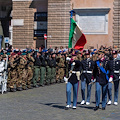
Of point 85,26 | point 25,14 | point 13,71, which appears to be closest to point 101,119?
point 13,71

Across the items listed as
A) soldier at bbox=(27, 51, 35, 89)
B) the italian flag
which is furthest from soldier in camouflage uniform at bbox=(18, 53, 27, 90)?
the italian flag

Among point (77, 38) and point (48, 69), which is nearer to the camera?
point (77, 38)

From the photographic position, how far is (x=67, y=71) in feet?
45.7

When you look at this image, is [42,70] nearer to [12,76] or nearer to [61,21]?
[12,76]

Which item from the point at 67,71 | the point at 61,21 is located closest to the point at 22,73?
the point at 67,71

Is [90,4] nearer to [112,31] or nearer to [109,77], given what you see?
[112,31]

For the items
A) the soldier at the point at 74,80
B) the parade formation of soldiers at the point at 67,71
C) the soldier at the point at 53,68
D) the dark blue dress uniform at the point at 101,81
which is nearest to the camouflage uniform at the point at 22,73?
the parade formation of soldiers at the point at 67,71

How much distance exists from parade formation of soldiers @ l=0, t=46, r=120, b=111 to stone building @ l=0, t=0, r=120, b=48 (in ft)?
43.8

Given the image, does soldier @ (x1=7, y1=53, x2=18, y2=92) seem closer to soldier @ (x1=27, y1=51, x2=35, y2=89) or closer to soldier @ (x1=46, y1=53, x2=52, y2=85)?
soldier @ (x1=27, y1=51, x2=35, y2=89)

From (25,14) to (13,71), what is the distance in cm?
2262

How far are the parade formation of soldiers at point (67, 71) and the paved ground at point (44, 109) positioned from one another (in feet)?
1.56

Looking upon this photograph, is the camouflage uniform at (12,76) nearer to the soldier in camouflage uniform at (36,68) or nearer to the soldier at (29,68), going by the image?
the soldier at (29,68)

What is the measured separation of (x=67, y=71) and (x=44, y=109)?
1.37m

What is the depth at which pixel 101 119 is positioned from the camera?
11734 mm
